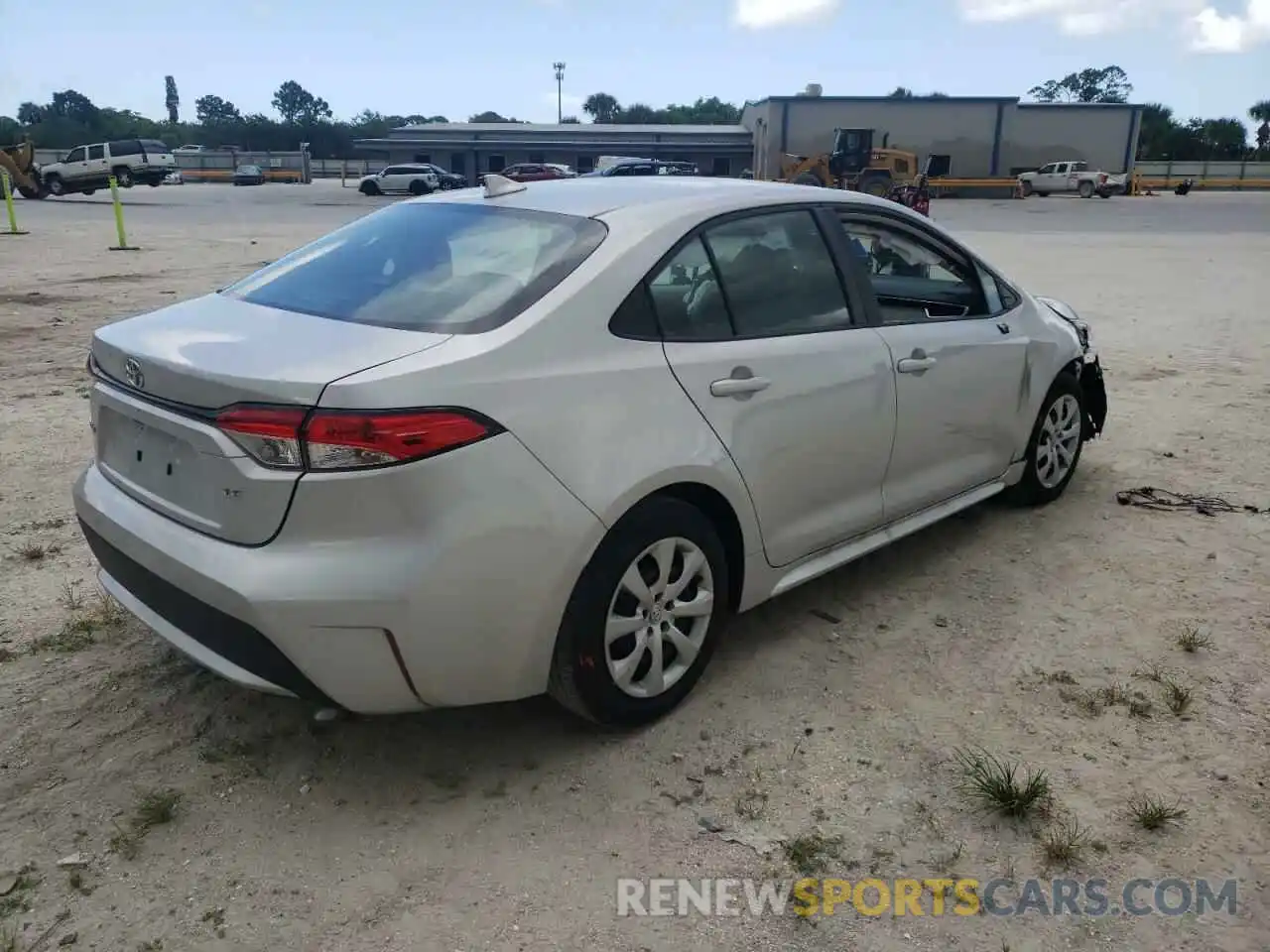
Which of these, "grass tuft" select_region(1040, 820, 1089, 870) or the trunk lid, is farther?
"grass tuft" select_region(1040, 820, 1089, 870)

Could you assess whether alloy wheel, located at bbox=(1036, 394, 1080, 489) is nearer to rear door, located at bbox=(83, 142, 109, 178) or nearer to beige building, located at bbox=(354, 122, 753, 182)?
rear door, located at bbox=(83, 142, 109, 178)

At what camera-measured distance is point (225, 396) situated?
95.5 inches

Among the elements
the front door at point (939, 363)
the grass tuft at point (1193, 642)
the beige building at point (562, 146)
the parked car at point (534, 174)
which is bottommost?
the grass tuft at point (1193, 642)

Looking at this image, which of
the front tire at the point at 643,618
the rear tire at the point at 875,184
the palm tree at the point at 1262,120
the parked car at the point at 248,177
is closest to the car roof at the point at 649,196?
the front tire at the point at 643,618

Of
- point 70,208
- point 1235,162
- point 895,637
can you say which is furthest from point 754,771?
point 1235,162

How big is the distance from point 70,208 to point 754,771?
34.9 meters

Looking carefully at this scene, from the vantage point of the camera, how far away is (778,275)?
3.44 meters

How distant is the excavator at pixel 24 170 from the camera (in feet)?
117

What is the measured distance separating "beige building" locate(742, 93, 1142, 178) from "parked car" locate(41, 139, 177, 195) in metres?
29.9

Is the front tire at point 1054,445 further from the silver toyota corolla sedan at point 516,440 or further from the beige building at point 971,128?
the beige building at point 971,128

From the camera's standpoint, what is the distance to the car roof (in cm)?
322

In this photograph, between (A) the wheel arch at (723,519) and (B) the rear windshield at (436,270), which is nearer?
(B) the rear windshield at (436,270)

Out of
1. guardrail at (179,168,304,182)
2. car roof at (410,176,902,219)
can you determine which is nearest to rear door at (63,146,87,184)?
guardrail at (179,168,304,182)

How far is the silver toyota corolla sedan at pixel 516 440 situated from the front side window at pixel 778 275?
0.04ft
